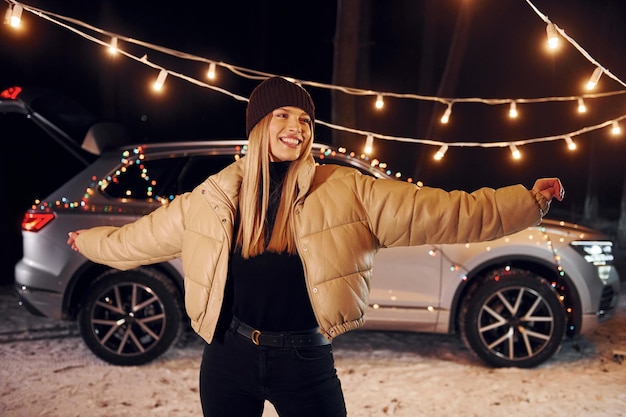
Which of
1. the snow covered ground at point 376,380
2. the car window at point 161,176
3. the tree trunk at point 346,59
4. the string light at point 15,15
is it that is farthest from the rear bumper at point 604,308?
the string light at point 15,15

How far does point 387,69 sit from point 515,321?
17162 mm

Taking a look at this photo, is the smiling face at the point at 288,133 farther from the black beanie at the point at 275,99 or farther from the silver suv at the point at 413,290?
the silver suv at the point at 413,290

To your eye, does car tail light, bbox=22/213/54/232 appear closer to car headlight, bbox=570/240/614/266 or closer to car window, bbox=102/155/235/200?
car window, bbox=102/155/235/200

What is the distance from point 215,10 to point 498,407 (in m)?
19.2

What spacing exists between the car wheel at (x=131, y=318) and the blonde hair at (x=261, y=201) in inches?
119

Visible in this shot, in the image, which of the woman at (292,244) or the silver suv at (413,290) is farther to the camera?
the silver suv at (413,290)

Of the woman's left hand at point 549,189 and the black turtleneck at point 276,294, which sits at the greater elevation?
the woman's left hand at point 549,189

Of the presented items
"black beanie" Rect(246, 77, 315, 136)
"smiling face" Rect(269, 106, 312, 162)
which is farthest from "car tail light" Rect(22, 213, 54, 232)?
"smiling face" Rect(269, 106, 312, 162)

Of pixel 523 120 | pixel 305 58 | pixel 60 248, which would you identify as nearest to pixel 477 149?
pixel 523 120

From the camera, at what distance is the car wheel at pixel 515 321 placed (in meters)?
5.16

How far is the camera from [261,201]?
233cm

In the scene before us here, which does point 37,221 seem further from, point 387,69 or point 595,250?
point 387,69

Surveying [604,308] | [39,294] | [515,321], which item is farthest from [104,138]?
[604,308]

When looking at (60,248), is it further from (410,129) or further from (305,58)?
(305,58)
